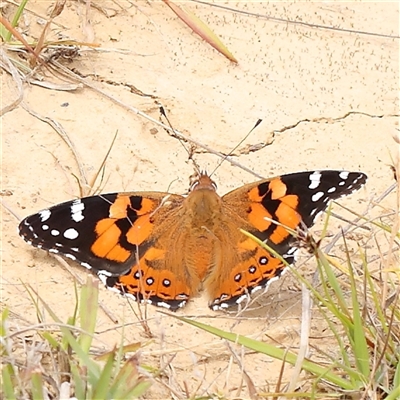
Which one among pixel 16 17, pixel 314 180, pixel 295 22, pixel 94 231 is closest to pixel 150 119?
pixel 16 17

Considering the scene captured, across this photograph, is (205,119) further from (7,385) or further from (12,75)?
(7,385)

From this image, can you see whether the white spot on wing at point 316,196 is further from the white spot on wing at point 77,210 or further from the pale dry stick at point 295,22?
the pale dry stick at point 295,22

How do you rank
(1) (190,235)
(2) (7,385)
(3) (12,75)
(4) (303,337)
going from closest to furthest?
(2) (7,385) → (4) (303,337) → (1) (190,235) → (3) (12,75)

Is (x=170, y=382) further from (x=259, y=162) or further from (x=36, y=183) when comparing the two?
(x=259, y=162)

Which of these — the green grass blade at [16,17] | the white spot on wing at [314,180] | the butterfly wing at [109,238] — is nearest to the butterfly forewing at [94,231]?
the butterfly wing at [109,238]

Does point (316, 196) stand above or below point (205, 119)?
below

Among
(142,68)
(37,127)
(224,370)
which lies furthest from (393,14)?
(224,370)

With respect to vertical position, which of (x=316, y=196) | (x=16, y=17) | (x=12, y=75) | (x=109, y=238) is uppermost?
(x=16, y=17)
